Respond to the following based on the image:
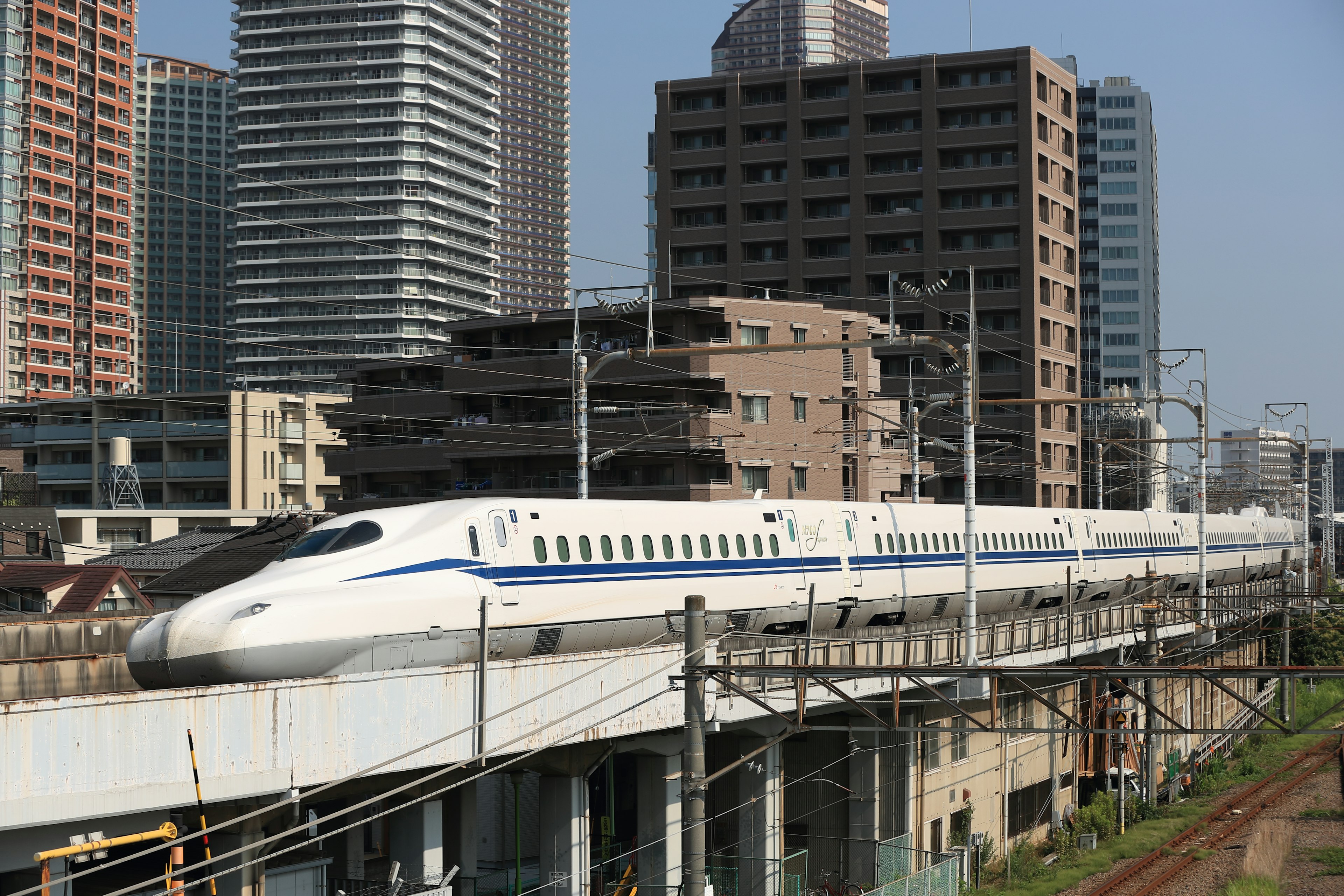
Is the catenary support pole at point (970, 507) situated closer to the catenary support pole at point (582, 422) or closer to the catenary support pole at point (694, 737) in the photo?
the catenary support pole at point (582, 422)

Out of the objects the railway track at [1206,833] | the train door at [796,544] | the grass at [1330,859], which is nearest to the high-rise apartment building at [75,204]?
the railway track at [1206,833]

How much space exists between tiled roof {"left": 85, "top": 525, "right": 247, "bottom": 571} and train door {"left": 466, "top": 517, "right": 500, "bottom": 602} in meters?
35.6

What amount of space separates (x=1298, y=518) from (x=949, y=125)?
94376mm

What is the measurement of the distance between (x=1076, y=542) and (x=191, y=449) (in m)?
80.4

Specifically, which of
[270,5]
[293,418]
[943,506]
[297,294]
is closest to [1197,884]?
[943,506]

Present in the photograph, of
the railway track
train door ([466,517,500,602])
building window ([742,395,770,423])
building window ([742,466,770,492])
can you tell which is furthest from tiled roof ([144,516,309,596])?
the railway track

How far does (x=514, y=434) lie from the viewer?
7675 cm

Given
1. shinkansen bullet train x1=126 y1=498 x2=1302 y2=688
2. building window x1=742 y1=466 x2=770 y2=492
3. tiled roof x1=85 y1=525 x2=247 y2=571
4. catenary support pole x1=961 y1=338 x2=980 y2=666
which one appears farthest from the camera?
building window x1=742 y1=466 x2=770 y2=492

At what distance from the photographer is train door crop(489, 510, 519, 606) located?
24906 mm

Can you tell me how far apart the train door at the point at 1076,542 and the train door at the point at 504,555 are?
108ft

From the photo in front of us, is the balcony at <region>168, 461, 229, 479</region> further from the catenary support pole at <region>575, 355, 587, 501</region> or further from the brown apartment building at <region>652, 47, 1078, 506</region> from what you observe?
the catenary support pole at <region>575, 355, 587, 501</region>

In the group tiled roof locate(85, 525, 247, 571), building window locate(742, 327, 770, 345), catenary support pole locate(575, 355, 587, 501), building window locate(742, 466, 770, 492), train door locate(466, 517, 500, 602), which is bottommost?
tiled roof locate(85, 525, 247, 571)

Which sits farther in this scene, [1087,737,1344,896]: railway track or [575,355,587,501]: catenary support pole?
[1087,737,1344,896]: railway track

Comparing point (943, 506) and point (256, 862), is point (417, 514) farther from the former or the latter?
point (943, 506)
